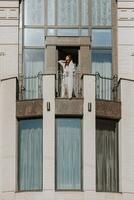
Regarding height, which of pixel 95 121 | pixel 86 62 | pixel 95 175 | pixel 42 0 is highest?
pixel 42 0

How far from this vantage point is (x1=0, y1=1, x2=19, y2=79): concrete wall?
3033 centimetres

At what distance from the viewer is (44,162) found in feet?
92.4

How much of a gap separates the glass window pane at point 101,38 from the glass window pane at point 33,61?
1919mm

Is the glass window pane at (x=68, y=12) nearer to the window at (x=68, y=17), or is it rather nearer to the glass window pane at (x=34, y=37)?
the window at (x=68, y=17)

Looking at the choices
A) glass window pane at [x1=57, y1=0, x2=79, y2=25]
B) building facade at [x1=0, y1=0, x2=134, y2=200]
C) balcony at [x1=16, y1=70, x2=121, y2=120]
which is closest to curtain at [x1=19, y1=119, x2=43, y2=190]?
building facade at [x1=0, y1=0, x2=134, y2=200]

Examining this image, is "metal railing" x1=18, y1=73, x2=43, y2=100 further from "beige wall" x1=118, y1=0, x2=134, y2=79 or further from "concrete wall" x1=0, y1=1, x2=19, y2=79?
"beige wall" x1=118, y1=0, x2=134, y2=79

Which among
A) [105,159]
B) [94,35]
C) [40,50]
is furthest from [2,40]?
[105,159]

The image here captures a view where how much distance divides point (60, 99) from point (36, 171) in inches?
97.3

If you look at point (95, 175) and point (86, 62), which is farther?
point (86, 62)

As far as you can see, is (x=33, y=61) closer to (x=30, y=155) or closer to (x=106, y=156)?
(x=30, y=155)

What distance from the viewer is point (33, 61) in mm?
30766

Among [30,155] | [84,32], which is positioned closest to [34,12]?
[84,32]

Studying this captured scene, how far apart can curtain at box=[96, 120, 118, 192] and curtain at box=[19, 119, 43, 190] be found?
190 centimetres

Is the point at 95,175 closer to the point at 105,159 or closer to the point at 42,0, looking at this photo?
the point at 105,159
